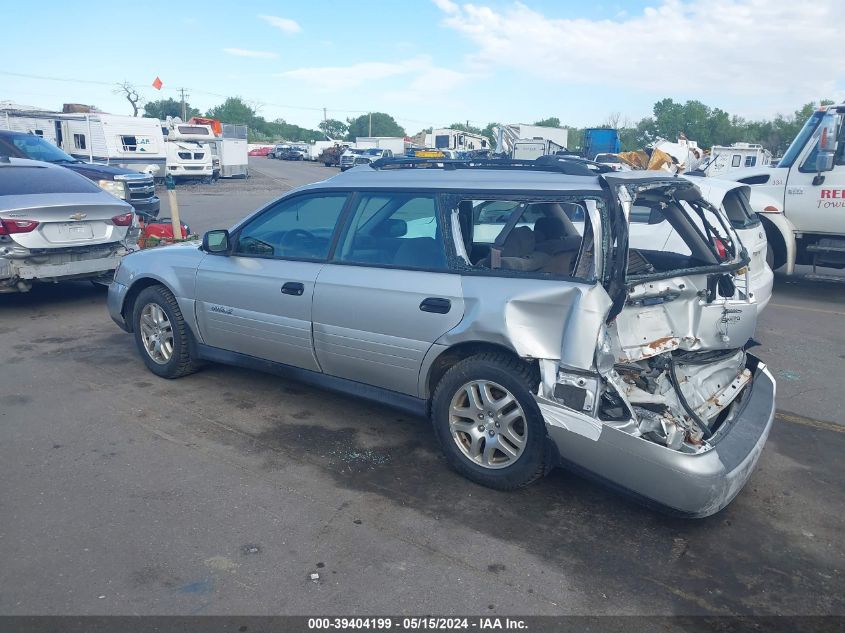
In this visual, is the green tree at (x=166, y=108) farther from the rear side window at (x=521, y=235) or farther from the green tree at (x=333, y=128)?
the rear side window at (x=521, y=235)

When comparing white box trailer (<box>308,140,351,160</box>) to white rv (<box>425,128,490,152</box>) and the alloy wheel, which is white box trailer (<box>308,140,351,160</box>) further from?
the alloy wheel

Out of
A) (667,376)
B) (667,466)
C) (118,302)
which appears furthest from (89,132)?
(667,466)

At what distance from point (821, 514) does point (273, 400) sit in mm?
3665

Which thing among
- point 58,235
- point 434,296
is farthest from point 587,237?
point 58,235

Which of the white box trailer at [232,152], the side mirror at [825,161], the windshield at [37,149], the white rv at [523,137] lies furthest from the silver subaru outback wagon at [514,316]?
the white box trailer at [232,152]

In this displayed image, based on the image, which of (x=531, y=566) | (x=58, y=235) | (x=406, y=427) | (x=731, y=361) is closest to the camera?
(x=531, y=566)

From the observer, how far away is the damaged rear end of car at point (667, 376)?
333 centimetres

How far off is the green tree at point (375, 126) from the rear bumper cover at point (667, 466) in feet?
355

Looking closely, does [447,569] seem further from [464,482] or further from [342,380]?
[342,380]

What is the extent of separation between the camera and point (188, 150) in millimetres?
26969

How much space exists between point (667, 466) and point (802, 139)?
26.7 feet

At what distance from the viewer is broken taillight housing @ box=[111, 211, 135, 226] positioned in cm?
799

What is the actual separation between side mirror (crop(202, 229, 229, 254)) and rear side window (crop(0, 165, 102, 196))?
3.51m

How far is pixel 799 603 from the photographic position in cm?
304
